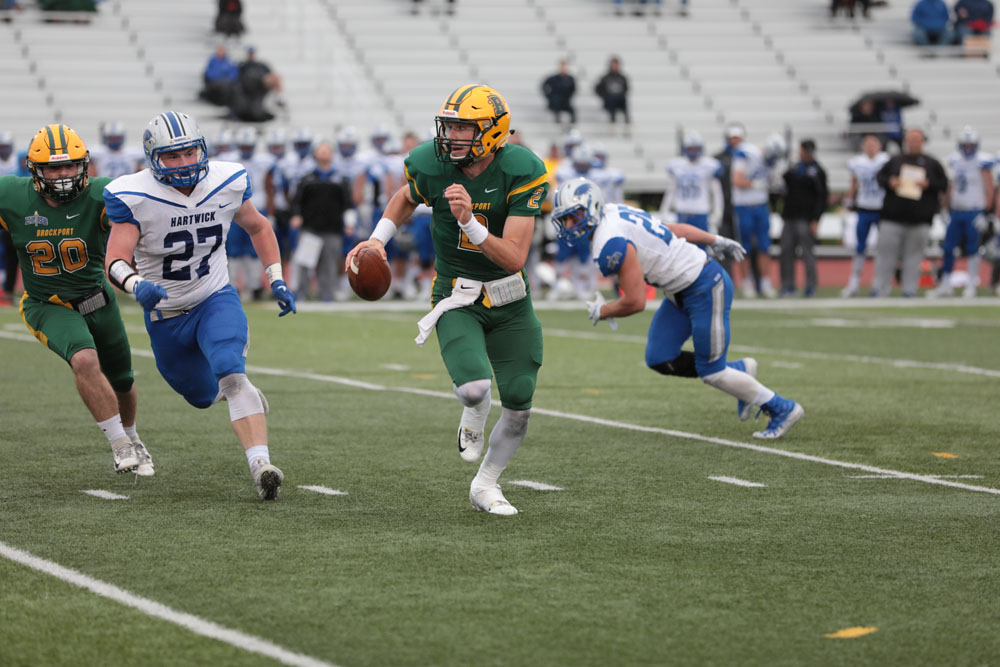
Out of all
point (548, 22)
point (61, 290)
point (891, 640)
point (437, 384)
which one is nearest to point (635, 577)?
point (891, 640)

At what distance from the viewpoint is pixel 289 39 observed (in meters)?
24.6

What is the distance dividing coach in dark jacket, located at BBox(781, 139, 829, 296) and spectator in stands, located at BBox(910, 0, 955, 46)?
1108cm

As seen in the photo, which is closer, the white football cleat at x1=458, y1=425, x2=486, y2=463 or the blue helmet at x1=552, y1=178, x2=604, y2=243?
the white football cleat at x1=458, y1=425, x2=486, y2=463

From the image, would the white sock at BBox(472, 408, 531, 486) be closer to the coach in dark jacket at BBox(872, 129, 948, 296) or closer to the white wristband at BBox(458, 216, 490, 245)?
the white wristband at BBox(458, 216, 490, 245)

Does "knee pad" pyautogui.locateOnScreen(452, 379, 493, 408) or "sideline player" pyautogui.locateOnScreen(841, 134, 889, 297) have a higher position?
"knee pad" pyautogui.locateOnScreen(452, 379, 493, 408)

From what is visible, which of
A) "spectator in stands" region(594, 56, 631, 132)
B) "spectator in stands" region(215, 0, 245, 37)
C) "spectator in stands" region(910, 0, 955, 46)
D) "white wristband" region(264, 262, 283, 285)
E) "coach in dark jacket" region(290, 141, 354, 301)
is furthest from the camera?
"spectator in stands" region(910, 0, 955, 46)

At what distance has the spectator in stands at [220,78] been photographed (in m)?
21.8

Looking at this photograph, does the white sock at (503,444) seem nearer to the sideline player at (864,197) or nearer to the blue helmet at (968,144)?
the sideline player at (864,197)

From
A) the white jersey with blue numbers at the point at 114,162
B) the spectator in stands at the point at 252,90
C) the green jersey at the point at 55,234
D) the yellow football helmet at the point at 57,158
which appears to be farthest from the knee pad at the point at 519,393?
the spectator in stands at the point at 252,90

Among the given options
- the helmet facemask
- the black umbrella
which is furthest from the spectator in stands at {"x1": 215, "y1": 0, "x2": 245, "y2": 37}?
the helmet facemask

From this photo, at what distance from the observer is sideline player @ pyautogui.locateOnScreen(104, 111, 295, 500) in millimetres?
5965

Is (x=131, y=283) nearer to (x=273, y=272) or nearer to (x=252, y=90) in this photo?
(x=273, y=272)

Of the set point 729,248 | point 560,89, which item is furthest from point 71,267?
point 560,89

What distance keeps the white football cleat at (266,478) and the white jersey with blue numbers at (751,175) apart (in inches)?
492
